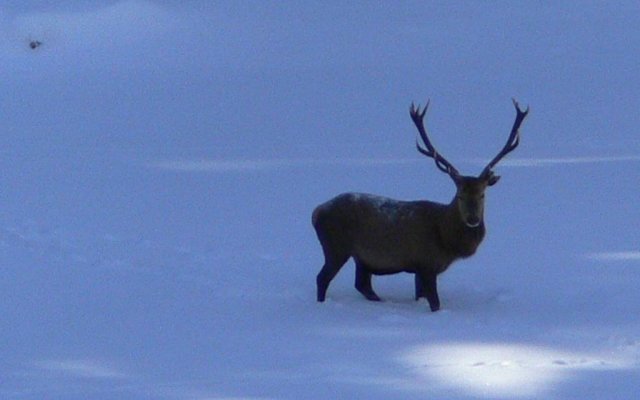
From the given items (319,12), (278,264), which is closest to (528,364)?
(278,264)

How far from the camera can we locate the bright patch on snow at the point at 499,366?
6500 mm

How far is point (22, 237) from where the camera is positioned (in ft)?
33.6

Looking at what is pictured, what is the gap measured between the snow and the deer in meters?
0.17

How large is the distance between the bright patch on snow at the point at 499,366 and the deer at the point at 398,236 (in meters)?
1.02

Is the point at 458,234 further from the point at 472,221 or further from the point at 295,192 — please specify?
the point at 295,192

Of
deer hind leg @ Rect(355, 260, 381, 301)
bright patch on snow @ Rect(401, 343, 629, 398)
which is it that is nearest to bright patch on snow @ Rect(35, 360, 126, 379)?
bright patch on snow @ Rect(401, 343, 629, 398)

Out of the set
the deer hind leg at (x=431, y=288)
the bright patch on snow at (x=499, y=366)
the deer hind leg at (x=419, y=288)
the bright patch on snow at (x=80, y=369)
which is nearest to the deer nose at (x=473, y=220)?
the deer hind leg at (x=431, y=288)

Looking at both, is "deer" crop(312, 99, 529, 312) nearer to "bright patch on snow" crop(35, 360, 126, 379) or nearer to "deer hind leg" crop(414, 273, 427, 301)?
"deer hind leg" crop(414, 273, 427, 301)

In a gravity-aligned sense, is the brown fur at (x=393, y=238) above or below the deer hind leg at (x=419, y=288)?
above

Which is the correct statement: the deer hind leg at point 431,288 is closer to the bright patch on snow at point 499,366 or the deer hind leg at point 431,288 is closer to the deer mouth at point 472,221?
the deer mouth at point 472,221

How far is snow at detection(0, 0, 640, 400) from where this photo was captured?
6984 mm

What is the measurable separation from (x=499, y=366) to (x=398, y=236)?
160cm

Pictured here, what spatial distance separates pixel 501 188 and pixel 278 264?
135 inches

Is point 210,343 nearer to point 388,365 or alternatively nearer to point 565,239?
point 388,365
